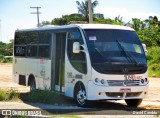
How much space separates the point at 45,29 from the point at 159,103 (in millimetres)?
5248

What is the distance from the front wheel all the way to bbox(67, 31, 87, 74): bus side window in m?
0.59

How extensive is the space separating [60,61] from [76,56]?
1.60 m

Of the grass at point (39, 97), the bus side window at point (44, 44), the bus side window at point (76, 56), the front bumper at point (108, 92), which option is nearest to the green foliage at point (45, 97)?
the grass at point (39, 97)

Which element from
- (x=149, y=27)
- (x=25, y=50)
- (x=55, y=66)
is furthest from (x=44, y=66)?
(x=149, y=27)

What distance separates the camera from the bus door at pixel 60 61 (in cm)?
1521

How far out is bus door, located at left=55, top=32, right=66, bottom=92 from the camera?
15209mm

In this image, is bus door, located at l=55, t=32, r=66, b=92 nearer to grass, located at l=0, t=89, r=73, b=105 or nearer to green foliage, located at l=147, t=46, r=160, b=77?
grass, located at l=0, t=89, r=73, b=105

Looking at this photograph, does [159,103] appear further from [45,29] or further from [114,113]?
[45,29]

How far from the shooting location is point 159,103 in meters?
15.0

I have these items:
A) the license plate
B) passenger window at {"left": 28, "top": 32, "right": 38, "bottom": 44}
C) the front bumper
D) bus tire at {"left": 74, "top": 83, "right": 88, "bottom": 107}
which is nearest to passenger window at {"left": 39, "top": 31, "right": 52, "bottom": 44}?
passenger window at {"left": 28, "top": 32, "right": 38, "bottom": 44}

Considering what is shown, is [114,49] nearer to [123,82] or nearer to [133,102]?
[123,82]

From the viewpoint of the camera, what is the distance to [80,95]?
1349 cm

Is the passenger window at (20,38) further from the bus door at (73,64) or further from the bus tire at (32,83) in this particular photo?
→ the bus door at (73,64)

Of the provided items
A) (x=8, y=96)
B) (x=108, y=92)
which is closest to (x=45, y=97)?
(x=8, y=96)
